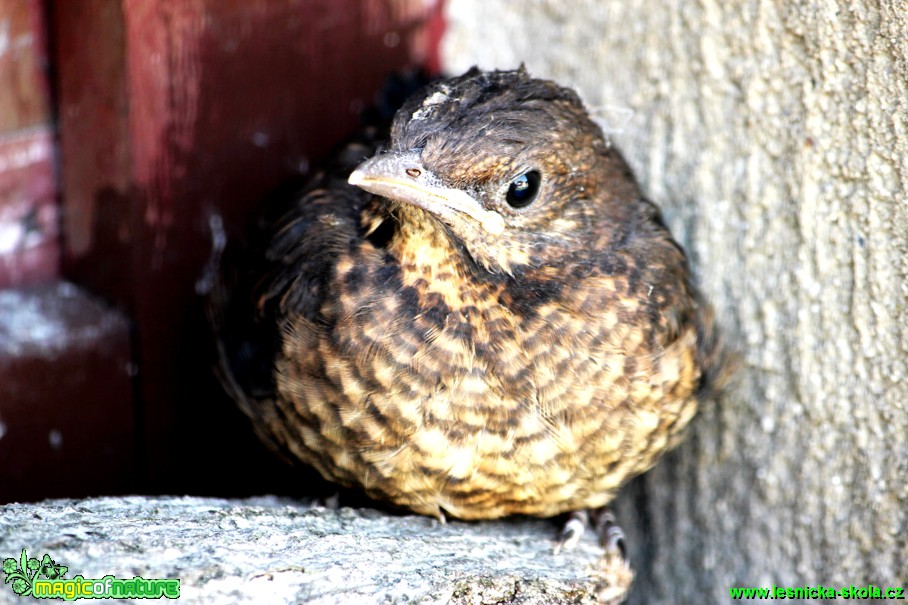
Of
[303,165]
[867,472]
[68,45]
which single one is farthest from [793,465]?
[68,45]

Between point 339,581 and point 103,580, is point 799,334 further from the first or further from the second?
point 103,580

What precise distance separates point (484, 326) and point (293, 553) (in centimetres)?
59

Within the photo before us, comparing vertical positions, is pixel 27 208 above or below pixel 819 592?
above

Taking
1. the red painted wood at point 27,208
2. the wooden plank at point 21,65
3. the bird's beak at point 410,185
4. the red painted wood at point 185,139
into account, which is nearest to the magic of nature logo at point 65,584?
the bird's beak at point 410,185

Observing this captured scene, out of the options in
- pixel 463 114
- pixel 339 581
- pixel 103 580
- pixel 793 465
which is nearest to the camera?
pixel 103 580

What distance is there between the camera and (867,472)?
7.88 ft

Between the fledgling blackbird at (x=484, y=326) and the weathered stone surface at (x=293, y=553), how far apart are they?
11 centimetres

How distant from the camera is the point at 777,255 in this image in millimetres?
2547

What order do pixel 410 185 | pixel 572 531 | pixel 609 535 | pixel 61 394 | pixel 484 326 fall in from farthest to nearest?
pixel 61 394 < pixel 609 535 < pixel 572 531 < pixel 484 326 < pixel 410 185

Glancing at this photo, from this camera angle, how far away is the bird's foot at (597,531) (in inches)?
98.1

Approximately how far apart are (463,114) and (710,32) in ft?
2.67

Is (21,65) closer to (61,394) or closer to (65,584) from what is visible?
(61,394)

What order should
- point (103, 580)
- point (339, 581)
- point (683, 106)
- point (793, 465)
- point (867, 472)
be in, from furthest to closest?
point (683, 106) → point (793, 465) → point (867, 472) → point (339, 581) → point (103, 580)

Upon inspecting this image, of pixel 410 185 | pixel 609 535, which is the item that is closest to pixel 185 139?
pixel 410 185
